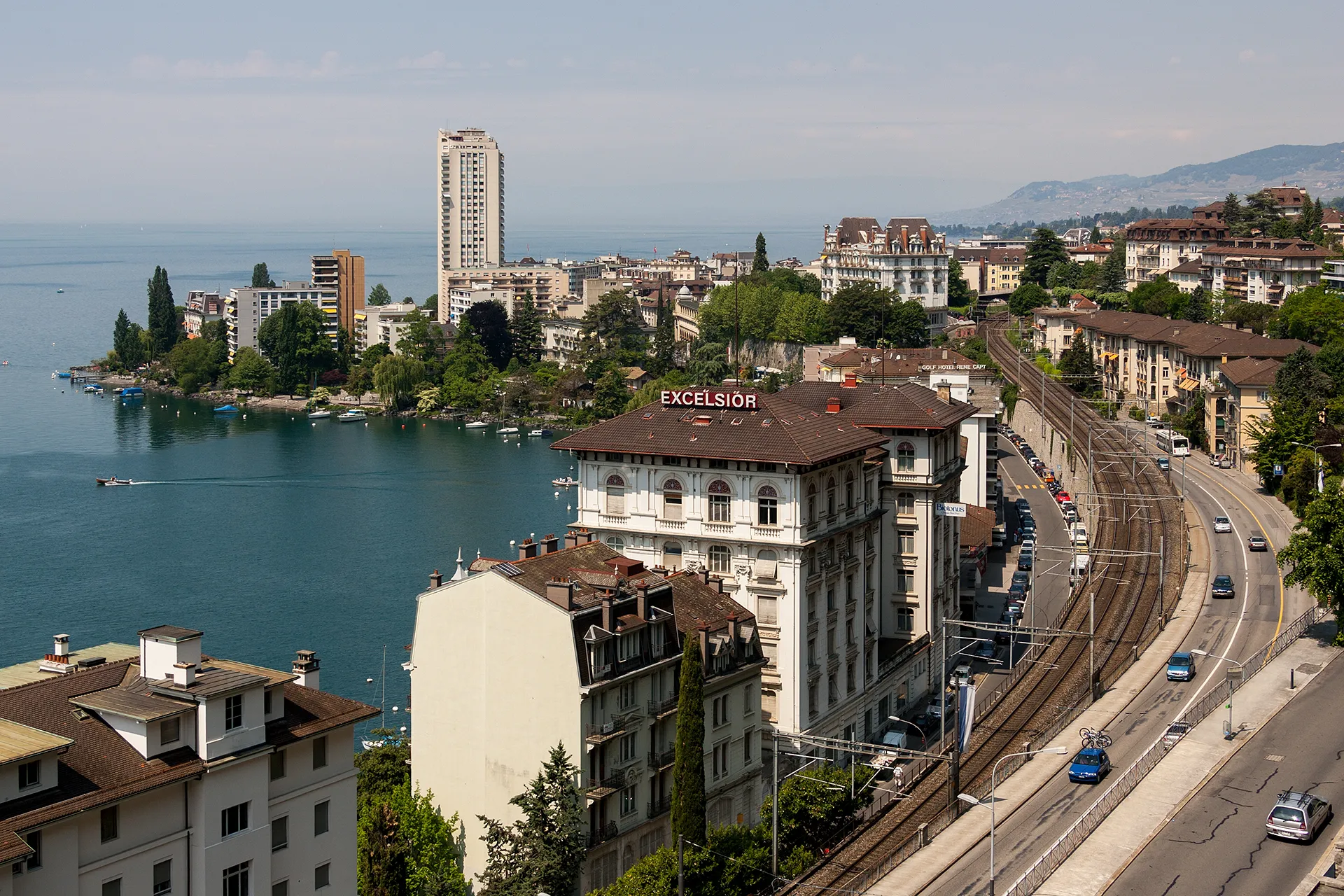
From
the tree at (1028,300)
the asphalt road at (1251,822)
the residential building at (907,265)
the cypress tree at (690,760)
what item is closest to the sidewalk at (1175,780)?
the asphalt road at (1251,822)

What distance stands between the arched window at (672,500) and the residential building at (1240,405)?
58.1 meters

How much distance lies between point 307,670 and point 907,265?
147821mm

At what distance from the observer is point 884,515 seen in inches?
2635

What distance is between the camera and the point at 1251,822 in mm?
43750

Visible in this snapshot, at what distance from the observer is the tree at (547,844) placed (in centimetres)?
4197

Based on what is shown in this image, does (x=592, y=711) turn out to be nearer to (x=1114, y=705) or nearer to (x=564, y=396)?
(x=1114, y=705)

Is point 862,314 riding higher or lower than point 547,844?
higher

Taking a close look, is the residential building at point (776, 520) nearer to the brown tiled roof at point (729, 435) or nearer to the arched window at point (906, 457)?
the brown tiled roof at point (729, 435)

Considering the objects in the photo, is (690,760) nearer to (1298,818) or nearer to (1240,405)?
(1298,818)

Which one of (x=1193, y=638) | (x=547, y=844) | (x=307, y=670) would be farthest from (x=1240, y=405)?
(x=307, y=670)

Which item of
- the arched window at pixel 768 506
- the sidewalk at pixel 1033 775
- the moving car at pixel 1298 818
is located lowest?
the sidewalk at pixel 1033 775

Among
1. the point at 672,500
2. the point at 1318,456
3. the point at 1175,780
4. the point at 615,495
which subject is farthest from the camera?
the point at 1318,456

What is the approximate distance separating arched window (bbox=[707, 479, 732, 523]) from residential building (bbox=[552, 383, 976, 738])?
5 centimetres

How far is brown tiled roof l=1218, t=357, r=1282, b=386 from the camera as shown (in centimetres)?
10675
